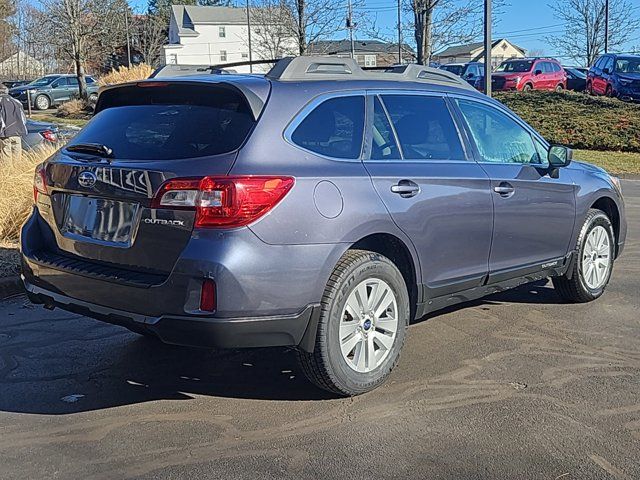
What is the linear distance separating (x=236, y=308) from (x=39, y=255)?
1.53m

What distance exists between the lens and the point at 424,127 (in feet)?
16.5

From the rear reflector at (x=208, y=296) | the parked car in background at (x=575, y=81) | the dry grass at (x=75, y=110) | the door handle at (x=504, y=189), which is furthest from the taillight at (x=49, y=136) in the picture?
the parked car in background at (x=575, y=81)

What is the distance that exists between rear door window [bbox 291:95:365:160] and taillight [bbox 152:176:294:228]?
445 mm

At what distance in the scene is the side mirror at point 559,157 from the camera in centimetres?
588

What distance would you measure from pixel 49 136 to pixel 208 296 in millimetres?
11505

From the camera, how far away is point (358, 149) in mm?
4492

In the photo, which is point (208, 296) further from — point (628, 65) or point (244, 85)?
point (628, 65)

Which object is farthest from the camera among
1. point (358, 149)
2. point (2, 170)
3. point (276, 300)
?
point (2, 170)

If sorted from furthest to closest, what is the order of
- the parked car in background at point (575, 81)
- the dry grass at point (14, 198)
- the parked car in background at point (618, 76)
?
the parked car in background at point (575, 81)
the parked car in background at point (618, 76)
the dry grass at point (14, 198)

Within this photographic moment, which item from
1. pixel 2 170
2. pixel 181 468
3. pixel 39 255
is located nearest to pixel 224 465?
pixel 181 468

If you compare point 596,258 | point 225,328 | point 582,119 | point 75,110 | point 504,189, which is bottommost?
point 596,258

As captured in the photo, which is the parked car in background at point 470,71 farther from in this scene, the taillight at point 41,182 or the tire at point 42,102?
the taillight at point 41,182

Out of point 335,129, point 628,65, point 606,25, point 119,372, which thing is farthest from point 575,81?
point 119,372

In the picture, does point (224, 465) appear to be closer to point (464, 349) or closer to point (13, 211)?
point (464, 349)
